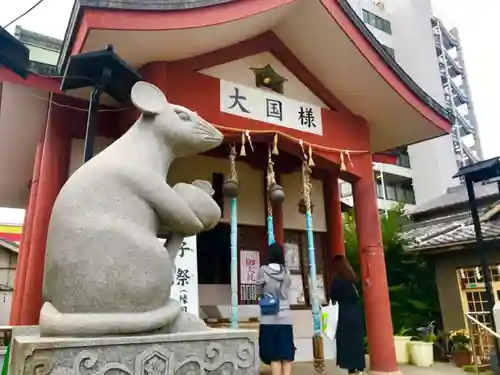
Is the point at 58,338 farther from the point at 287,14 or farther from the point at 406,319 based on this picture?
the point at 406,319

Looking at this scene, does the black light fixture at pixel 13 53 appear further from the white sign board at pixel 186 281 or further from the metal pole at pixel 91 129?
the white sign board at pixel 186 281

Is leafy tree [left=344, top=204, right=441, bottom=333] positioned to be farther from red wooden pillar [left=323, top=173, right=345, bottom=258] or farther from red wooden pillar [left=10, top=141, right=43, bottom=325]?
red wooden pillar [left=10, top=141, right=43, bottom=325]

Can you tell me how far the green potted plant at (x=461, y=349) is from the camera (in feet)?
27.8

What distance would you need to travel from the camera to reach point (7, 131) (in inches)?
275

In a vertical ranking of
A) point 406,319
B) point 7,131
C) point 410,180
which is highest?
point 410,180

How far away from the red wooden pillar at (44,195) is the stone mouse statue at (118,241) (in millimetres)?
3238

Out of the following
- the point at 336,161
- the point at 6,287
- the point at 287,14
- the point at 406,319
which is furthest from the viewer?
the point at 6,287

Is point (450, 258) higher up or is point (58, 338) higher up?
point (450, 258)

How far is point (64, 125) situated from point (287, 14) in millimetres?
3671

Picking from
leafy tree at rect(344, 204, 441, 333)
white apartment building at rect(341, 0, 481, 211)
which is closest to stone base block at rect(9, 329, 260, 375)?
leafy tree at rect(344, 204, 441, 333)

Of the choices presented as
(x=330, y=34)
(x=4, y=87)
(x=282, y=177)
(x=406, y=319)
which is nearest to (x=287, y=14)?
(x=330, y=34)

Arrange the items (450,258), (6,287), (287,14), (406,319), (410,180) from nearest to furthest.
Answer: (287,14)
(450,258)
(406,319)
(6,287)
(410,180)

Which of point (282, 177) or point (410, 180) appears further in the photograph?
point (410, 180)

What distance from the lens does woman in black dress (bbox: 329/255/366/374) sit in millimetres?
5586
